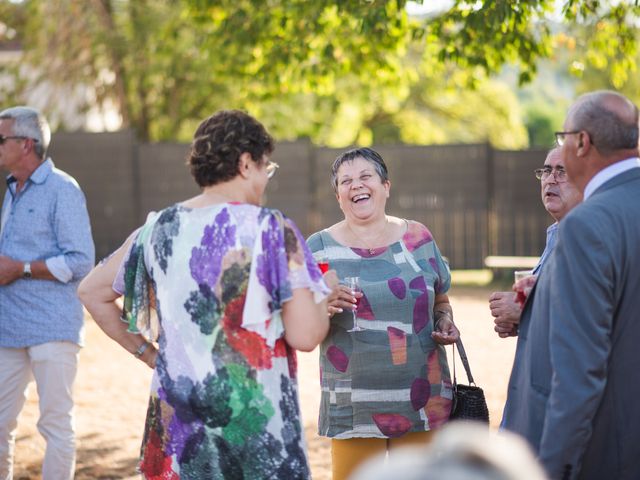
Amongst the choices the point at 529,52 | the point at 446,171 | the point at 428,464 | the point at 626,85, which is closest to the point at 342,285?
the point at 428,464

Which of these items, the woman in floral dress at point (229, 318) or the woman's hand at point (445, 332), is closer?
the woman in floral dress at point (229, 318)

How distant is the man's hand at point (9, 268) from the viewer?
15.9 feet

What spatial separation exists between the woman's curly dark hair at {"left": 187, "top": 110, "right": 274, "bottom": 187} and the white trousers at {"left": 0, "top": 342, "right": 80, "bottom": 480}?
7.39 ft

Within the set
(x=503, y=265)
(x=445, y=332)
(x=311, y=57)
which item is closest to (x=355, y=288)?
(x=445, y=332)

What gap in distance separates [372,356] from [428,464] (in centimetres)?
270

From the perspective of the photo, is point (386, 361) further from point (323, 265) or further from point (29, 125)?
point (29, 125)

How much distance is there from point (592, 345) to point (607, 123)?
696 millimetres

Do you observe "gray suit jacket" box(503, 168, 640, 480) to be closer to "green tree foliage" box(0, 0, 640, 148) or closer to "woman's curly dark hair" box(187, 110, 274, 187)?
"woman's curly dark hair" box(187, 110, 274, 187)

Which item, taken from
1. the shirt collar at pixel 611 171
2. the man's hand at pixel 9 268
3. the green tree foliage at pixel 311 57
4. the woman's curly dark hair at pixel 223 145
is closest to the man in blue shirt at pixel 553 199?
the shirt collar at pixel 611 171

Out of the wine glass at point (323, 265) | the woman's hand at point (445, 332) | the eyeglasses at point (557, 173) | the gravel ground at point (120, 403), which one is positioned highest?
the eyeglasses at point (557, 173)

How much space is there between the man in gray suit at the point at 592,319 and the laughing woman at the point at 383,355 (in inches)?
42.3

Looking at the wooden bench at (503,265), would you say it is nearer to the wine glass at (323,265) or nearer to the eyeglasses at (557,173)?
the eyeglasses at (557,173)

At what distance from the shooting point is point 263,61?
10.4 metres

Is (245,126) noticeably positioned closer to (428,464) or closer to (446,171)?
(428,464)
